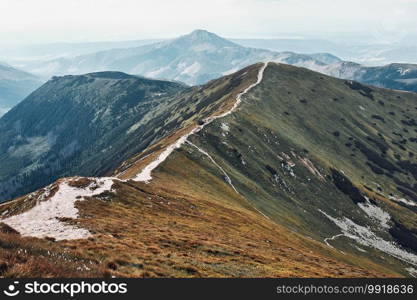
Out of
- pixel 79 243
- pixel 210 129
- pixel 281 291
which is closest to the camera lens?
pixel 281 291

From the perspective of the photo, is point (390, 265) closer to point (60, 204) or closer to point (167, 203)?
point (167, 203)

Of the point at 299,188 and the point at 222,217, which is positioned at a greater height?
the point at 222,217

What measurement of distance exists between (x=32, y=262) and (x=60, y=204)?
4388cm

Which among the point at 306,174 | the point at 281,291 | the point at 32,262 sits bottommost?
the point at 306,174

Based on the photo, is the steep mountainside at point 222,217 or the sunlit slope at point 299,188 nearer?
the steep mountainside at point 222,217

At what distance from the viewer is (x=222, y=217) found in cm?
8025

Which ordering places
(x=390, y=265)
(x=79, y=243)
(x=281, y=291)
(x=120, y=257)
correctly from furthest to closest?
(x=390, y=265)
(x=79, y=243)
(x=120, y=257)
(x=281, y=291)

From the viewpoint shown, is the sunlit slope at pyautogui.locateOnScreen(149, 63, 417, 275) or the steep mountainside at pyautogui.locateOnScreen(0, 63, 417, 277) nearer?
the steep mountainside at pyautogui.locateOnScreen(0, 63, 417, 277)

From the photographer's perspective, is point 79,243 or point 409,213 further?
point 409,213

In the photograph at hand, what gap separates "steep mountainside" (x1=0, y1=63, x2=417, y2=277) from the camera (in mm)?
35406

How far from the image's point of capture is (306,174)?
6511 inches

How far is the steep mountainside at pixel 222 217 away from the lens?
35.4 metres

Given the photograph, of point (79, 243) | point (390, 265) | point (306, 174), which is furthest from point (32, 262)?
point (306, 174)

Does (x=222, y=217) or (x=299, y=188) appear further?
(x=299, y=188)
